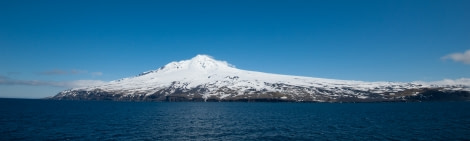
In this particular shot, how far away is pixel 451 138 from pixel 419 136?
222 inches

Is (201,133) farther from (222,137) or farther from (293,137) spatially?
(293,137)

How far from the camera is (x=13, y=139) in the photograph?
5997 cm

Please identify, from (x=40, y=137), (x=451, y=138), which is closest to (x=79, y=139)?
(x=40, y=137)

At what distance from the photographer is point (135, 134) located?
68.9m

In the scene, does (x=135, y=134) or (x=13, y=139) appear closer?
(x=13, y=139)

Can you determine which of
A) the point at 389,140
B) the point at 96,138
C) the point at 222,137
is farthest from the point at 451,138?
the point at 96,138

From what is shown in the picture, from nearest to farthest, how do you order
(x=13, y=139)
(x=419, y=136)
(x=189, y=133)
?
1. (x=13, y=139)
2. (x=419, y=136)
3. (x=189, y=133)

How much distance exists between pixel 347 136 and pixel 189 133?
3596cm

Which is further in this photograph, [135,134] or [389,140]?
[135,134]

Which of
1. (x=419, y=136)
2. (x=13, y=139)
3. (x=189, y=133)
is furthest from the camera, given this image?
(x=189, y=133)

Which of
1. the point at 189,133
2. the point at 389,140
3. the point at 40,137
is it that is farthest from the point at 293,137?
the point at 40,137

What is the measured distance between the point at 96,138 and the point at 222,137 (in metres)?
26.3

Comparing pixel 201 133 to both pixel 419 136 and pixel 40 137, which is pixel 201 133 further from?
pixel 419 136

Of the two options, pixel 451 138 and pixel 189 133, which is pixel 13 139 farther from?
pixel 451 138
